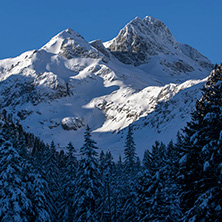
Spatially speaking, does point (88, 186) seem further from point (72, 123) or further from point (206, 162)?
point (72, 123)

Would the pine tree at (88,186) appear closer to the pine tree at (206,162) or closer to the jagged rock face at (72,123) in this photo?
the pine tree at (206,162)

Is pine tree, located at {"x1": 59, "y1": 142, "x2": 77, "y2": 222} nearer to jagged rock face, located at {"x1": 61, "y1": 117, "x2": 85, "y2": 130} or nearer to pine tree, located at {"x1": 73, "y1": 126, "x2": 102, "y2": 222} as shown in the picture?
pine tree, located at {"x1": 73, "y1": 126, "x2": 102, "y2": 222}

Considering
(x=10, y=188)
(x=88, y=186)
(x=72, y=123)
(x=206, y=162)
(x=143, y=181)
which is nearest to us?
(x=206, y=162)

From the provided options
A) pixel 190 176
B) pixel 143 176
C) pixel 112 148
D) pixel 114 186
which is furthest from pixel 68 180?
pixel 112 148

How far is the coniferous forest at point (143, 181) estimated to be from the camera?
18.8 metres

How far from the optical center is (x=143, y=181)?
30422 mm

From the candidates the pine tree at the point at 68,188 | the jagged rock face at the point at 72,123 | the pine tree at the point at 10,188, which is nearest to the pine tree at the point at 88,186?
the pine tree at the point at 68,188

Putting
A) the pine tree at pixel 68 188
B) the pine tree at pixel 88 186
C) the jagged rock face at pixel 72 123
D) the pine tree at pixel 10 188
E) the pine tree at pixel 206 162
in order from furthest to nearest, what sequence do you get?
the jagged rock face at pixel 72 123, the pine tree at pixel 68 188, the pine tree at pixel 88 186, the pine tree at pixel 10 188, the pine tree at pixel 206 162

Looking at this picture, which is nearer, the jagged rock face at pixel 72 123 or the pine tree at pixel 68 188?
the pine tree at pixel 68 188

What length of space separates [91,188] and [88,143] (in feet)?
13.6

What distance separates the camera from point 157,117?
489ft

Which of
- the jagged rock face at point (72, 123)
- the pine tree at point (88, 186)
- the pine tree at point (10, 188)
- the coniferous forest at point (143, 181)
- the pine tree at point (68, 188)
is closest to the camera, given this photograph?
the coniferous forest at point (143, 181)

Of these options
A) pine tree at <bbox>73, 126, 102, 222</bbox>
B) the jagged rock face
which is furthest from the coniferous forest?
the jagged rock face

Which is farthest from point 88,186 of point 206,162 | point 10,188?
point 206,162
